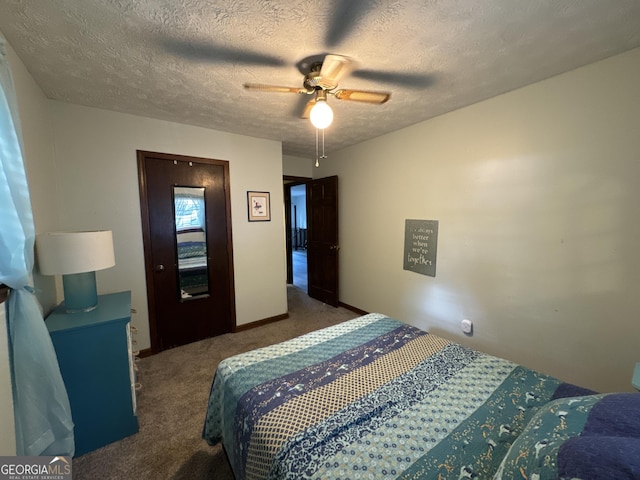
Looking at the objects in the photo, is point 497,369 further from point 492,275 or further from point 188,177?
point 188,177

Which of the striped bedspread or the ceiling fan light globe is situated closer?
the striped bedspread

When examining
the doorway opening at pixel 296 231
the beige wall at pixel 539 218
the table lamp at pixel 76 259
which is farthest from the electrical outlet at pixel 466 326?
the table lamp at pixel 76 259

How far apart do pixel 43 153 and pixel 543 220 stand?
3861 mm

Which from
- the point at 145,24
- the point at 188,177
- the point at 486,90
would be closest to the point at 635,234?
the point at 486,90

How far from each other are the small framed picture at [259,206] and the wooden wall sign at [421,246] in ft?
5.73

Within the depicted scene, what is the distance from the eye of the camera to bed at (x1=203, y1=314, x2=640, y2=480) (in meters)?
0.72

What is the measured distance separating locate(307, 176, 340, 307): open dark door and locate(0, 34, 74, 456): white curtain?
10.3ft

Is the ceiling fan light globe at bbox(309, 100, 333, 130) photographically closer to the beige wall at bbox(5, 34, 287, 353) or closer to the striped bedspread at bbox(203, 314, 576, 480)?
the striped bedspread at bbox(203, 314, 576, 480)

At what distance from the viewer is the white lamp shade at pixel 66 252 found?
4.91 ft

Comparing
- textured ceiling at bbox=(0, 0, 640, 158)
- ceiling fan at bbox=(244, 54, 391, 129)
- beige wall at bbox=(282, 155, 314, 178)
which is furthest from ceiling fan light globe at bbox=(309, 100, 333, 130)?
beige wall at bbox=(282, 155, 314, 178)

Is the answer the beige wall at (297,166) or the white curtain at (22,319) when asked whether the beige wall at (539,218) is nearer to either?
the beige wall at (297,166)

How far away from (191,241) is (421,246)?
2.56 meters

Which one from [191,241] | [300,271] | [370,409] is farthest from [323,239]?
[370,409]

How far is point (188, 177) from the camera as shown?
2.73 meters
